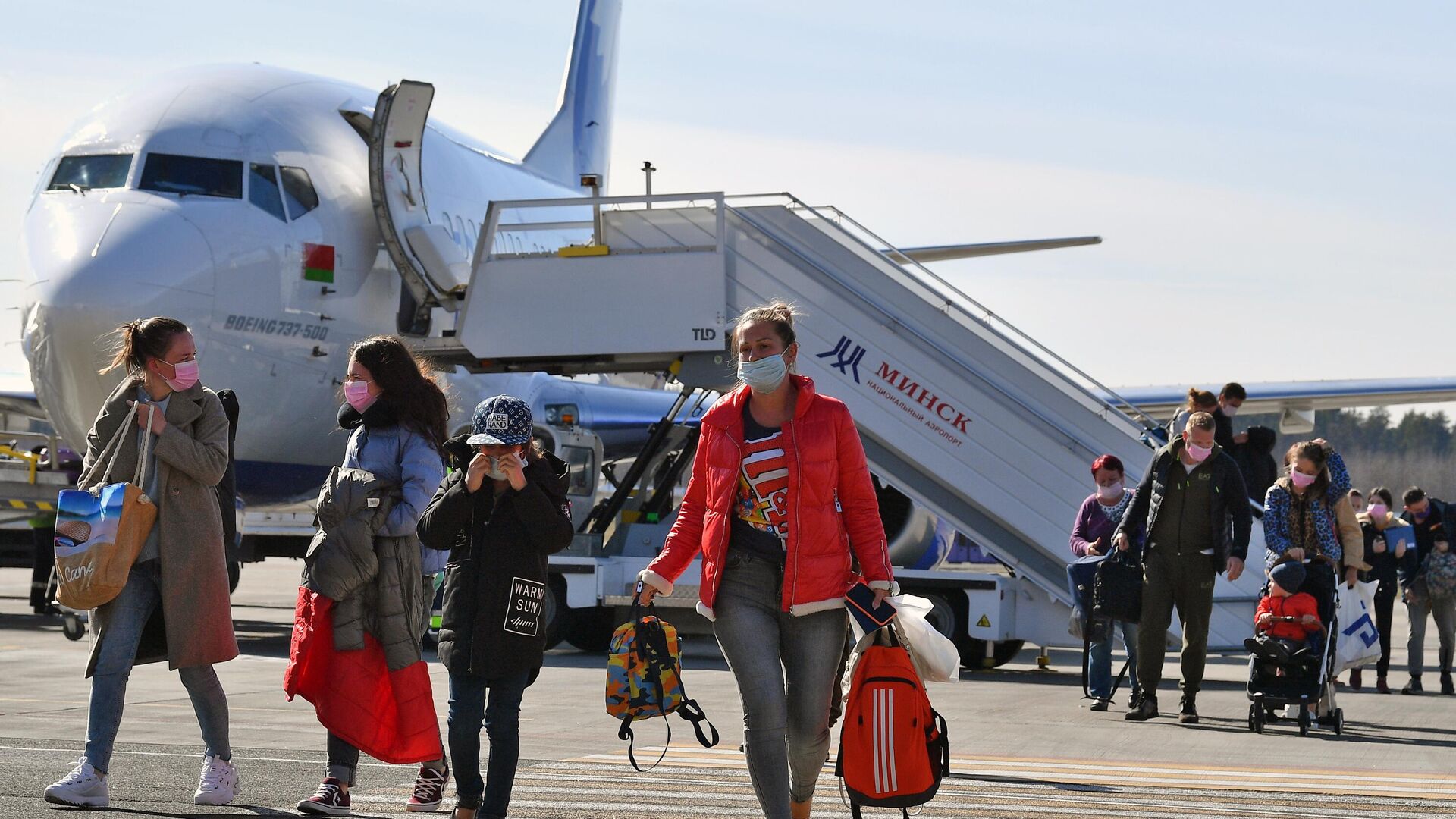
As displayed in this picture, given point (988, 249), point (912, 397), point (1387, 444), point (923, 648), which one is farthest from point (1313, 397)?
point (1387, 444)

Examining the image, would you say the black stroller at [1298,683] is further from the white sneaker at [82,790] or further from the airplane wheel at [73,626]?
the airplane wheel at [73,626]

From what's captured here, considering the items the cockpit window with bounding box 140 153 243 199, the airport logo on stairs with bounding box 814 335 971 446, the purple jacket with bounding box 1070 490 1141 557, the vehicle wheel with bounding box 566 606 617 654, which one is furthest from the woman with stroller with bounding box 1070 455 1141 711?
the cockpit window with bounding box 140 153 243 199

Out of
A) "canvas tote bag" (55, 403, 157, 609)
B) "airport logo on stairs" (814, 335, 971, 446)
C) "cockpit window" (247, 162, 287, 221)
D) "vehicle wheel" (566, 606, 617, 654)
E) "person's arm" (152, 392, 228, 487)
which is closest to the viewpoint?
"canvas tote bag" (55, 403, 157, 609)

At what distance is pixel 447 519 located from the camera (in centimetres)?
535

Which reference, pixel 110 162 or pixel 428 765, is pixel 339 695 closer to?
pixel 428 765

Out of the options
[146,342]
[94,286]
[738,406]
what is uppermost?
[94,286]

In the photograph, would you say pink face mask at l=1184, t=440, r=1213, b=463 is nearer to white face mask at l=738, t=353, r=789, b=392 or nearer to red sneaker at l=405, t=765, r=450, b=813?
A: white face mask at l=738, t=353, r=789, b=392

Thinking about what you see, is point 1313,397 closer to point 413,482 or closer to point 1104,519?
point 1104,519

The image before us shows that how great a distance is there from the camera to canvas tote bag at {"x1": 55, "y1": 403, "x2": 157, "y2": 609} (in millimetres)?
5777

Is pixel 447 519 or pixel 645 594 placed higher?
pixel 447 519

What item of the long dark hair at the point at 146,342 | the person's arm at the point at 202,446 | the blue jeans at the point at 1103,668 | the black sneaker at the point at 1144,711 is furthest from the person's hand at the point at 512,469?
the blue jeans at the point at 1103,668

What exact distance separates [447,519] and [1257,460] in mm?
9045

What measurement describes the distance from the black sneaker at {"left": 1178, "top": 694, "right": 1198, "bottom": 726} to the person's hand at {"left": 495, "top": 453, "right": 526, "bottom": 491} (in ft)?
18.7

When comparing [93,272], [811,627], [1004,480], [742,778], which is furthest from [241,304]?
[811,627]
